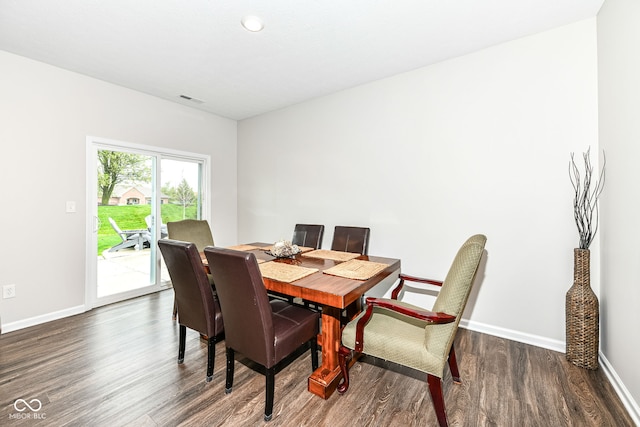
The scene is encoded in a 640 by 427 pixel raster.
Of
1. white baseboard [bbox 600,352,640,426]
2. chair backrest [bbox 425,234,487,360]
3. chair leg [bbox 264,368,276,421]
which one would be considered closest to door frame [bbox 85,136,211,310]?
chair leg [bbox 264,368,276,421]

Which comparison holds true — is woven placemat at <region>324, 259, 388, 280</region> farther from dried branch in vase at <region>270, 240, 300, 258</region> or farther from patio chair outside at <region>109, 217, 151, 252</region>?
patio chair outside at <region>109, 217, 151, 252</region>

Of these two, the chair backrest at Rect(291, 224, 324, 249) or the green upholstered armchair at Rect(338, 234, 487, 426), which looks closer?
the green upholstered armchair at Rect(338, 234, 487, 426)

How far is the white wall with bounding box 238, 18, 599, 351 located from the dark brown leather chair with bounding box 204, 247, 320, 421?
1794 millimetres

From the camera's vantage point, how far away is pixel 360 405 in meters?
1.74

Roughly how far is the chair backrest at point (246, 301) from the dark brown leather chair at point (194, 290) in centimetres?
21

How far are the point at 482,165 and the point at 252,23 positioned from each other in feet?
7.73

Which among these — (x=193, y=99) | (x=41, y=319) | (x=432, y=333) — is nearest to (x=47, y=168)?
(x=41, y=319)

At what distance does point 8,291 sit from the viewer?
2738mm

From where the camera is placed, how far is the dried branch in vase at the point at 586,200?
2160mm

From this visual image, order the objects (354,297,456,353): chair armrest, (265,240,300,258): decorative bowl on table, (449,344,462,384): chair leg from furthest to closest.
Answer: (265,240,300,258): decorative bowl on table < (449,344,462,384): chair leg < (354,297,456,353): chair armrest

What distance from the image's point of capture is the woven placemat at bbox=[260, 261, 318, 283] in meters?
1.93

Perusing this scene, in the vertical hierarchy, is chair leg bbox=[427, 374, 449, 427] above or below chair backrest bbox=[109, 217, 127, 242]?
below

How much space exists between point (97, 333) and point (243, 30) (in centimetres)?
306

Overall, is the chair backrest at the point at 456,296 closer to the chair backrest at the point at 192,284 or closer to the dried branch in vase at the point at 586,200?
the dried branch in vase at the point at 586,200
